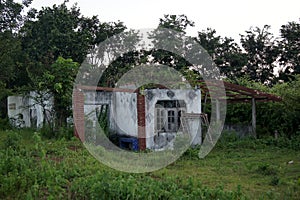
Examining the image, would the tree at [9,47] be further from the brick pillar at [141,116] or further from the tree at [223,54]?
the tree at [223,54]

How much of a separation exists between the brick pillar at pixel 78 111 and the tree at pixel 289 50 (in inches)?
508

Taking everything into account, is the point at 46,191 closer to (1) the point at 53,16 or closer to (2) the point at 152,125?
(2) the point at 152,125

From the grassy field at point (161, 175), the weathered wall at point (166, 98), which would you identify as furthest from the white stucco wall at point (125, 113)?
the grassy field at point (161, 175)

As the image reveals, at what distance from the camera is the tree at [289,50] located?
21.5 m

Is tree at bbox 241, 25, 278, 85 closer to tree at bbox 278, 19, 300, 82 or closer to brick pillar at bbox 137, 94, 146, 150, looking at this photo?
tree at bbox 278, 19, 300, 82

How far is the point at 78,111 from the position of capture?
12281mm

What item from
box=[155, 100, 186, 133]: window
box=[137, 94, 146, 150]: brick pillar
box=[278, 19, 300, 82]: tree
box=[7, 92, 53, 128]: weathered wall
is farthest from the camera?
box=[278, 19, 300, 82]: tree

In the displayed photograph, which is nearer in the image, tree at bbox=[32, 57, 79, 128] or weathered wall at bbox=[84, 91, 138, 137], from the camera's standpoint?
weathered wall at bbox=[84, 91, 138, 137]

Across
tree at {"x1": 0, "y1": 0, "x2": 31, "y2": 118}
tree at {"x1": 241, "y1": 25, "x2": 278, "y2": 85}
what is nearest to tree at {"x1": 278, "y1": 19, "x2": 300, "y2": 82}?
tree at {"x1": 241, "y1": 25, "x2": 278, "y2": 85}

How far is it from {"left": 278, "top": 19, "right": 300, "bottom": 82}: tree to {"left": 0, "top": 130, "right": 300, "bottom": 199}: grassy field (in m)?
10.7

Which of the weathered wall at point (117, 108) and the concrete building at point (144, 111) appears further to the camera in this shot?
the weathered wall at point (117, 108)

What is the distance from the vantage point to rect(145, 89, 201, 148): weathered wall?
11.9 metres

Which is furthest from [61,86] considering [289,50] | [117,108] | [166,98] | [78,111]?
[289,50]

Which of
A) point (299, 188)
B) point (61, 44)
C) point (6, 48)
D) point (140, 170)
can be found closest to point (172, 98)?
point (140, 170)
